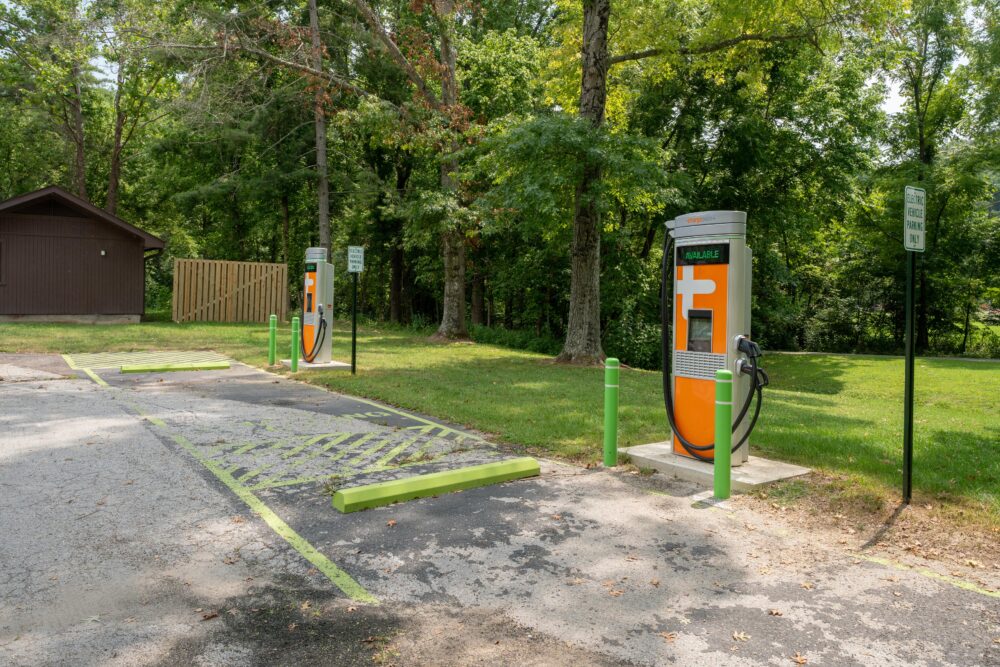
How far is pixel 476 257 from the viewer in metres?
28.3

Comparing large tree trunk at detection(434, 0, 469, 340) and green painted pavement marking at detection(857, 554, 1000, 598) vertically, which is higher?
large tree trunk at detection(434, 0, 469, 340)

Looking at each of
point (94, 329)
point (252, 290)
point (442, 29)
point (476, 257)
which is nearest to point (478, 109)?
point (442, 29)

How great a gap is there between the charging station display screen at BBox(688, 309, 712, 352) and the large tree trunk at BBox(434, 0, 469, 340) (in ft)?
44.9

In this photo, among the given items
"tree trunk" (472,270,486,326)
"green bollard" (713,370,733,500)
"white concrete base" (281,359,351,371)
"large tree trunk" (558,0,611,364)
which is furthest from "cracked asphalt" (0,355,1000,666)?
"tree trunk" (472,270,486,326)

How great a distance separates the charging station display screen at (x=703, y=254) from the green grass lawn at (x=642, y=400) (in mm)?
2119

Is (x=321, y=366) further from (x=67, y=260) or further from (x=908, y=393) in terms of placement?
(x=67, y=260)

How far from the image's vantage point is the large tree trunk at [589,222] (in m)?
14.5

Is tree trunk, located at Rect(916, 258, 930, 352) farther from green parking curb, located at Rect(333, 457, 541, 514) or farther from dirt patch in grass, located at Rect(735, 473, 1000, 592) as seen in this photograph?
green parking curb, located at Rect(333, 457, 541, 514)

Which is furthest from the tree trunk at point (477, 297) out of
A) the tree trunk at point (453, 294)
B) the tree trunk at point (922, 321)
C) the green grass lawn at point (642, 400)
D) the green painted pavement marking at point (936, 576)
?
the green painted pavement marking at point (936, 576)

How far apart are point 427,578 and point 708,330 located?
135 inches

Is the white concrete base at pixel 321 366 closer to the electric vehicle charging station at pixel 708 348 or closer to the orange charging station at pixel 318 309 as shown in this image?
the orange charging station at pixel 318 309

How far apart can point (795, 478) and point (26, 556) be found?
5.66m

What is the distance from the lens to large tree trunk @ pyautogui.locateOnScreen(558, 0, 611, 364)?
14492mm

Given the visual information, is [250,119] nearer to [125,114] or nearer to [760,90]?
[125,114]
